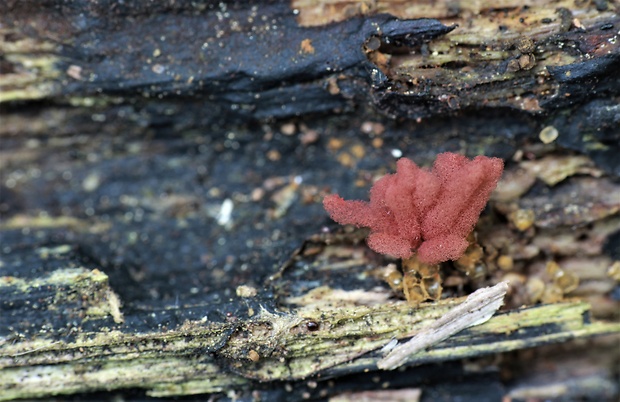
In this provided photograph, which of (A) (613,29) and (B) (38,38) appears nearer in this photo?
(A) (613,29)

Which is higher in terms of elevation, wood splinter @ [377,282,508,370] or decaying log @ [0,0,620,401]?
decaying log @ [0,0,620,401]

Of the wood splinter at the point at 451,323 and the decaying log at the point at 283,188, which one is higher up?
the decaying log at the point at 283,188

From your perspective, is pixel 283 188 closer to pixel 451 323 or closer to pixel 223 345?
pixel 223 345

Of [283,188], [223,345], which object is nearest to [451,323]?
[223,345]

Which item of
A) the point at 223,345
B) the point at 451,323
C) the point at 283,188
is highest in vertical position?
the point at 283,188

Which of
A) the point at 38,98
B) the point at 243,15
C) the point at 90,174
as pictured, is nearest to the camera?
the point at 243,15

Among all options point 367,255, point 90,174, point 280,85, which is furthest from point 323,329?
point 90,174

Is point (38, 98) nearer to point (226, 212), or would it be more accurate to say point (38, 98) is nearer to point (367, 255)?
point (226, 212)

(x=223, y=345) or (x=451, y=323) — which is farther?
(x=451, y=323)
